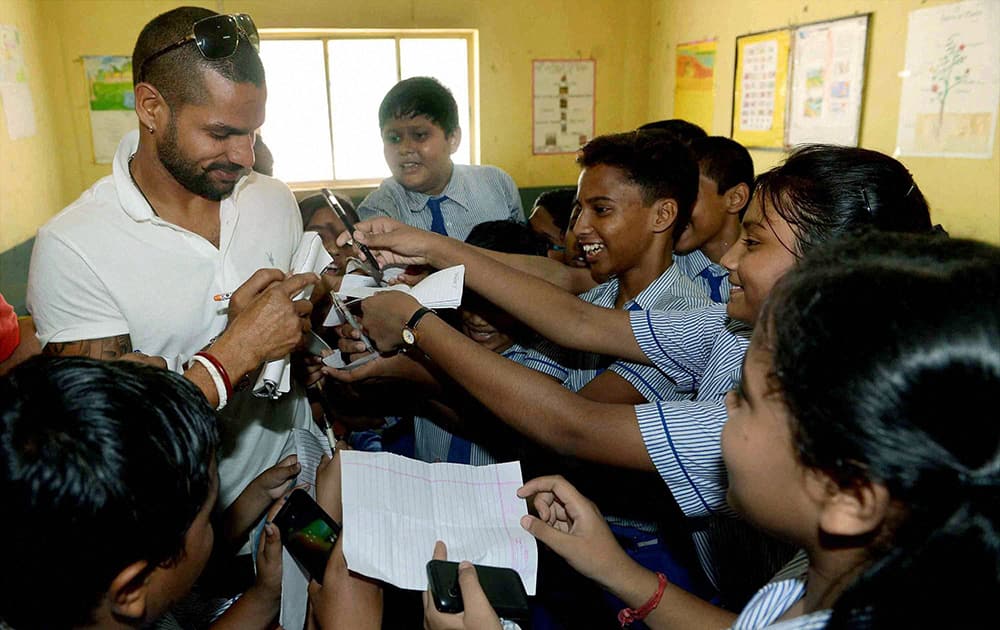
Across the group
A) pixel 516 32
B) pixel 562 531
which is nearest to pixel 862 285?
pixel 562 531

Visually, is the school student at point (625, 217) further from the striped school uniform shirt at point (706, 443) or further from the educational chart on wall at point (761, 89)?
the educational chart on wall at point (761, 89)

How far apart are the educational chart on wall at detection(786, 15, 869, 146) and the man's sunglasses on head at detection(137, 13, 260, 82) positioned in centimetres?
353

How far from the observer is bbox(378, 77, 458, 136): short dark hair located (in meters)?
3.27

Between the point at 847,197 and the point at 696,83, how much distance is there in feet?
15.3

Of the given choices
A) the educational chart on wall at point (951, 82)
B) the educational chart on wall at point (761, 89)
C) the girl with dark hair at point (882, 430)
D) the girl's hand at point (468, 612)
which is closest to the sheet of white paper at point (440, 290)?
the girl's hand at point (468, 612)

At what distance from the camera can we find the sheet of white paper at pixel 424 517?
981 millimetres

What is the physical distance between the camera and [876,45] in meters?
3.60

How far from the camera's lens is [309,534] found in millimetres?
1162

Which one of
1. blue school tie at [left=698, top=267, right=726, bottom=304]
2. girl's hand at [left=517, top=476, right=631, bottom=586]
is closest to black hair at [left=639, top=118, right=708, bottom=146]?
blue school tie at [left=698, top=267, right=726, bottom=304]

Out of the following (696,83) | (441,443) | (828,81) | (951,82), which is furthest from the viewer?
(696,83)

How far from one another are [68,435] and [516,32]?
18.4 feet

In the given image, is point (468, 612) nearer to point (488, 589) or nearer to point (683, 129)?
point (488, 589)

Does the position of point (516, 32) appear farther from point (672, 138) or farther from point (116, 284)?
point (116, 284)

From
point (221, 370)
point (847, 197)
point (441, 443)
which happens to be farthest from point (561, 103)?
point (221, 370)
